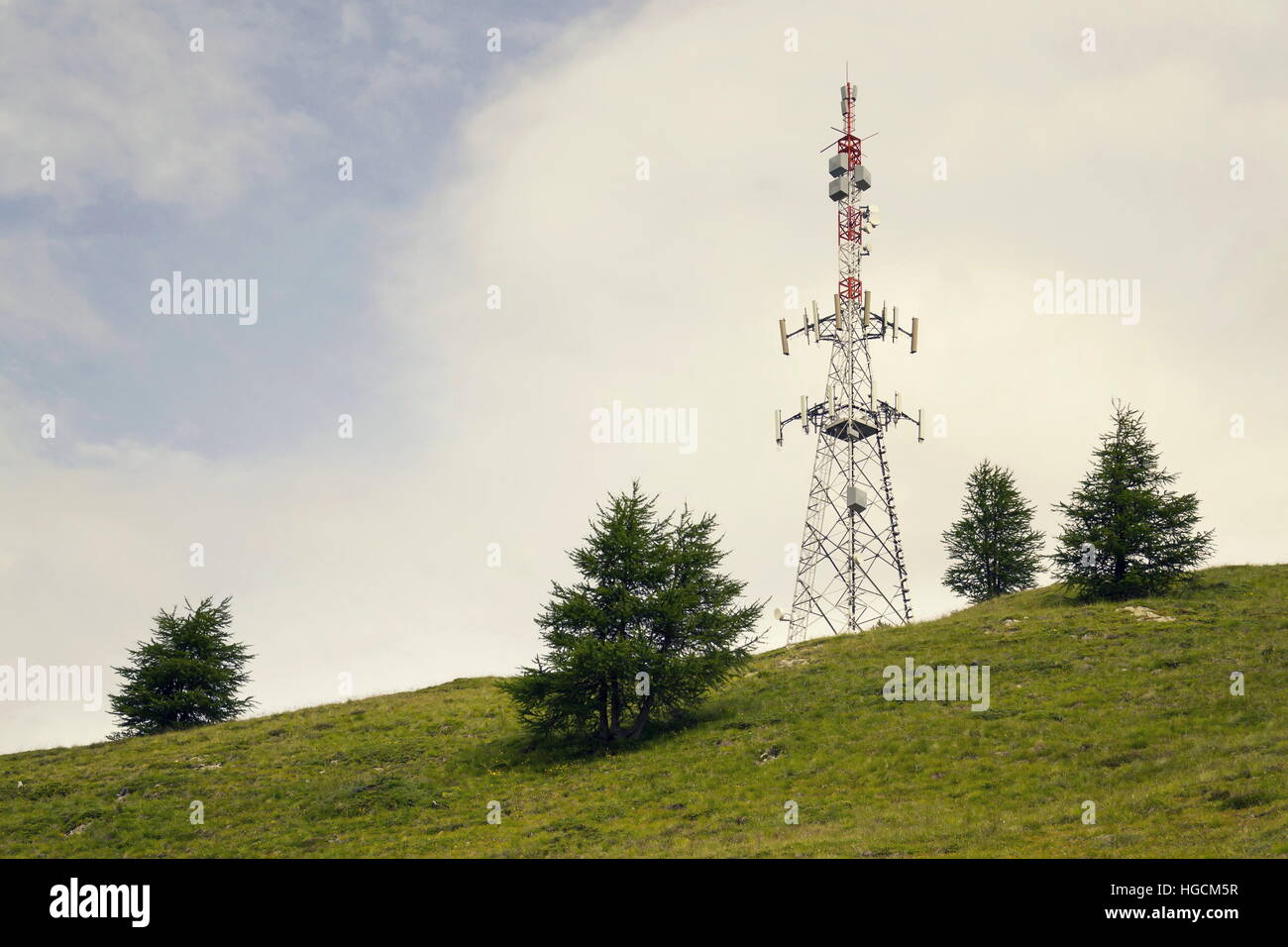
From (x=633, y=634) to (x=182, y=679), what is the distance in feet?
91.8

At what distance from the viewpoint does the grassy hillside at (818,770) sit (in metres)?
27.0

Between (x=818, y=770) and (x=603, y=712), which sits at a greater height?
(x=603, y=712)

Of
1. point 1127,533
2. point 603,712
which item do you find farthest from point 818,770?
point 1127,533

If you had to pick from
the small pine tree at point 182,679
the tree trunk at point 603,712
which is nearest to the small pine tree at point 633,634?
the tree trunk at point 603,712

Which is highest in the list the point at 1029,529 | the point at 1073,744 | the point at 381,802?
the point at 1029,529

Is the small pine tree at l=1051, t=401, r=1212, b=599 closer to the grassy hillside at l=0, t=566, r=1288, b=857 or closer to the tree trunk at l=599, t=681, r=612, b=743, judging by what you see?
the grassy hillside at l=0, t=566, r=1288, b=857

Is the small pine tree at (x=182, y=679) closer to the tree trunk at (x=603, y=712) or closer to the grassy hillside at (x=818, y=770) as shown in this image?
the grassy hillside at (x=818, y=770)

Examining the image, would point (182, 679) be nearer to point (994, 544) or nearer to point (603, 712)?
point (603, 712)

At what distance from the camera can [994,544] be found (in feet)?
223

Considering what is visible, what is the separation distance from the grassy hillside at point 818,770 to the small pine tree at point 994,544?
14583 mm
